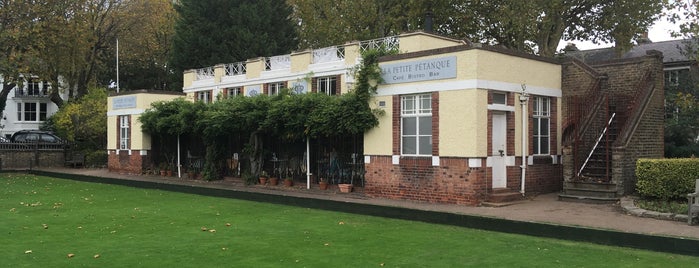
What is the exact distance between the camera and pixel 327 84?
1000 inches

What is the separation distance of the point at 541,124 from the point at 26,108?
5462 centimetres

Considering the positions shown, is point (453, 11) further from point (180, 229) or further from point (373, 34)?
point (180, 229)

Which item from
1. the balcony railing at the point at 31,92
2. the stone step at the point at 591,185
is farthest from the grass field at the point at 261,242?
the balcony railing at the point at 31,92

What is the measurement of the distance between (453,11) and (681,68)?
12.6 metres

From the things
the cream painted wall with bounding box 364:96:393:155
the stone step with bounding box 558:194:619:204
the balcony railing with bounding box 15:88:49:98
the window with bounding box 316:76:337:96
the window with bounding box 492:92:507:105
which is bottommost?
the stone step with bounding box 558:194:619:204

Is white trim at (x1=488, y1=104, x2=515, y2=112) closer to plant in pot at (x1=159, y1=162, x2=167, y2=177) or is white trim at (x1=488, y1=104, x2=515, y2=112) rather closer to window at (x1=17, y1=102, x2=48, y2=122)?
plant in pot at (x1=159, y1=162, x2=167, y2=177)

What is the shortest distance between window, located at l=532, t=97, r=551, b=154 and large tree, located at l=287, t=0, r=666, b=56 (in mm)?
11380

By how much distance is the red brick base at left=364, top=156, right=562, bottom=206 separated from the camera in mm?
14406

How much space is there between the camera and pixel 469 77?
1434cm

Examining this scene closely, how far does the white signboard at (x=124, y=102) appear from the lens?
1138 inches

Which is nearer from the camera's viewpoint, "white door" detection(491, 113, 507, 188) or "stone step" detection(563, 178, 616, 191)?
"stone step" detection(563, 178, 616, 191)

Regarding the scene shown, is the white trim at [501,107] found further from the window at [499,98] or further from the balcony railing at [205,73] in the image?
the balcony railing at [205,73]

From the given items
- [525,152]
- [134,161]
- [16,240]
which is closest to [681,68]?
[525,152]

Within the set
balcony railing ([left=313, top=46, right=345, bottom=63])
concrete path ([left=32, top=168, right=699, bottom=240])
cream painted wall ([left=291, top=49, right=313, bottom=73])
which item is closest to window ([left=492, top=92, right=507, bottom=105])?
concrete path ([left=32, top=168, right=699, bottom=240])
